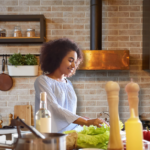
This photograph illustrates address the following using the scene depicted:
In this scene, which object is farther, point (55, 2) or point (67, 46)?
point (55, 2)

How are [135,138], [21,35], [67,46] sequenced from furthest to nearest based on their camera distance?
[21,35]
[67,46]
[135,138]

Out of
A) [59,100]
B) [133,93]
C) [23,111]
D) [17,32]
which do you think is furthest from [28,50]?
[133,93]

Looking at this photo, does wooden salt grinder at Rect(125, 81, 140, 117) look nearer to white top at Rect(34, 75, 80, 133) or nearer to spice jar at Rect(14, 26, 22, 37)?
white top at Rect(34, 75, 80, 133)

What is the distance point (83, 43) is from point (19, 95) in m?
1.05

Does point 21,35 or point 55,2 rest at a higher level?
point 55,2

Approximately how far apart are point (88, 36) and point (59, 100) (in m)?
1.55

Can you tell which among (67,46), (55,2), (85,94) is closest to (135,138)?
(67,46)

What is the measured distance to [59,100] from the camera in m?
1.71

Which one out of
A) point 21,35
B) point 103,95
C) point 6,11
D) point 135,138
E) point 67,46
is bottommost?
point 103,95

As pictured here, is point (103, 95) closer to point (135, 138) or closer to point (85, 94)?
point (85, 94)

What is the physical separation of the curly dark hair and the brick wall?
44.3 inches

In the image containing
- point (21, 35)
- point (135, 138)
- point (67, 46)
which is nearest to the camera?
point (135, 138)

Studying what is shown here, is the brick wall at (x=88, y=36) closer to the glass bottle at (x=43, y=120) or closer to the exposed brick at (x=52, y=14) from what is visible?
the exposed brick at (x=52, y=14)

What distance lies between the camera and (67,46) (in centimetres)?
189
